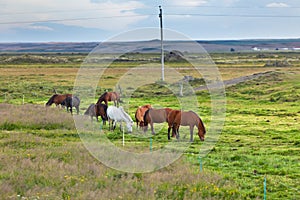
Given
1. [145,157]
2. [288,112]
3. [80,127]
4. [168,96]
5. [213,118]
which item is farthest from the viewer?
[168,96]

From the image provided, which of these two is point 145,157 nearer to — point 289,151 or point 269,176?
point 269,176

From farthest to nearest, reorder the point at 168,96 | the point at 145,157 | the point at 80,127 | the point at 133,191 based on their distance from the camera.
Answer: the point at 168,96
the point at 80,127
the point at 145,157
the point at 133,191

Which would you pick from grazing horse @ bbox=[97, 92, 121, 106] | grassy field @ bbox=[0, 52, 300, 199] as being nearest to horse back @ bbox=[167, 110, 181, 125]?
grassy field @ bbox=[0, 52, 300, 199]

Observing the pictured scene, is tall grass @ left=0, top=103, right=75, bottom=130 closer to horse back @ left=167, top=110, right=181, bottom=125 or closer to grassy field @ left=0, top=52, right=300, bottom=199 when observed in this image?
grassy field @ left=0, top=52, right=300, bottom=199

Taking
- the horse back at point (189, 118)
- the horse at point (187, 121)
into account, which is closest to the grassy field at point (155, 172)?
the horse at point (187, 121)

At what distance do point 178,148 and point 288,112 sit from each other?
12.6 m

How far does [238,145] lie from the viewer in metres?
17.7

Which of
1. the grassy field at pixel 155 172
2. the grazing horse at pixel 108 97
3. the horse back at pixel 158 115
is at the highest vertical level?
the grazing horse at pixel 108 97

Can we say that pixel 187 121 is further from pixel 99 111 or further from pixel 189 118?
pixel 99 111

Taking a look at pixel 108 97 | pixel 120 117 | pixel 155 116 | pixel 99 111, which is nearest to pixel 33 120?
pixel 99 111

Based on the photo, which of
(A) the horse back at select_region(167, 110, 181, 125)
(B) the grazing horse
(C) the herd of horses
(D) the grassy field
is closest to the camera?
(D) the grassy field

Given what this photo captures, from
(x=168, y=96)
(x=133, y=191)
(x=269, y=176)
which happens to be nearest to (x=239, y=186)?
(x=269, y=176)

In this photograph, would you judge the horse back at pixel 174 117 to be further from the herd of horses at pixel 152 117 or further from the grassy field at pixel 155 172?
the grassy field at pixel 155 172

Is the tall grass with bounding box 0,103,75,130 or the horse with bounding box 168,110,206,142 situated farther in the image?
the tall grass with bounding box 0,103,75,130
